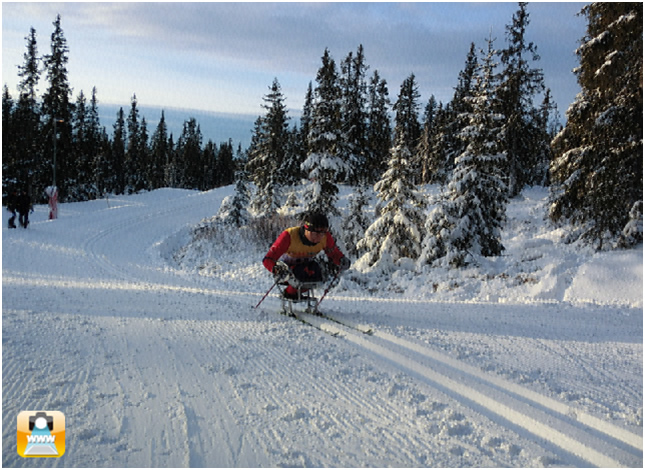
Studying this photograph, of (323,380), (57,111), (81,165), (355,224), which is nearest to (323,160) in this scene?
(355,224)

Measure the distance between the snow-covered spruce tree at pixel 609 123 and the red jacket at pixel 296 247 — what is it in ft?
30.8

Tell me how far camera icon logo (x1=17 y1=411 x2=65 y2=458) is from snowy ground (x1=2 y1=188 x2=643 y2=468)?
63 millimetres

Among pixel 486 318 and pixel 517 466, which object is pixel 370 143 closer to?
pixel 486 318

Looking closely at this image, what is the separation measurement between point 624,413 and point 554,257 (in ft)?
32.5

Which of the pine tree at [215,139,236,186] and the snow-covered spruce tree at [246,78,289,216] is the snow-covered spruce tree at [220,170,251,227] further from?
the pine tree at [215,139,236,186]

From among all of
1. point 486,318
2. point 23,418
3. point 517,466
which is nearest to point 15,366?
point 23,418

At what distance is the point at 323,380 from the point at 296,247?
10.2 ft

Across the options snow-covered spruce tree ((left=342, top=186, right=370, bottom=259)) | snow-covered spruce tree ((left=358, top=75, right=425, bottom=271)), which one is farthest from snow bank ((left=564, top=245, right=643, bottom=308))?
snow-covered spruce tree ((left=342, top=186, right=370, bottom=259))

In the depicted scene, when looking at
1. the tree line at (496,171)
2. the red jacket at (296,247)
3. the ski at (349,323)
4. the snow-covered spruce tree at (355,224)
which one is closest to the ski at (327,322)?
the ski at (349,323)

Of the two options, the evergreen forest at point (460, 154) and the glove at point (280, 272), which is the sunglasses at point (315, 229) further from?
the evergreen forest at point (460, 154)

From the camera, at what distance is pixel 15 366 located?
4.03 m

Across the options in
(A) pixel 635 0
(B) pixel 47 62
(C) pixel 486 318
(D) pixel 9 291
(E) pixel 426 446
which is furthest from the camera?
(B) pixel 47 62

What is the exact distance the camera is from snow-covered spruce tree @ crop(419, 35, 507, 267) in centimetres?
1333

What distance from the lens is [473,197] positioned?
44.7ft
